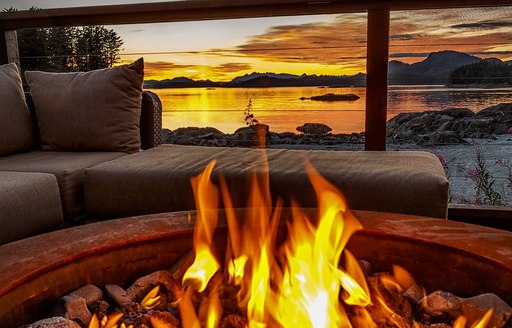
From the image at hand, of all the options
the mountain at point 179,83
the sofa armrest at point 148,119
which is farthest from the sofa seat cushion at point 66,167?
the mountain at point 179,83

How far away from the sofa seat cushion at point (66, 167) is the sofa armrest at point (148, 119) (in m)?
0.35

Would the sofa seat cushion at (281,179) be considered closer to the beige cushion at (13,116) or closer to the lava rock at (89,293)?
the beige cushion at (13,116)

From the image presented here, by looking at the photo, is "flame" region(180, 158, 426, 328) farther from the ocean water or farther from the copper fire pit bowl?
the ocean water

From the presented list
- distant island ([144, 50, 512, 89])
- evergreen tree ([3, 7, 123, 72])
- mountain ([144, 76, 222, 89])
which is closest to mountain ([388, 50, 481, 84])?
distant island ([144, 50, 512, 89])

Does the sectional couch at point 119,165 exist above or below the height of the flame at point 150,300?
above

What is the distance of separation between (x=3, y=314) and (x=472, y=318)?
0.86 meters

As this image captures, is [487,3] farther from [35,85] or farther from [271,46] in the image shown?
[35,85]

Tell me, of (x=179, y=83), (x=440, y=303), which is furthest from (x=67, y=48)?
(x=440, y=303)

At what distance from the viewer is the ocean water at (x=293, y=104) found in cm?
293

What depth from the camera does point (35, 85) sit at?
9.25 feet

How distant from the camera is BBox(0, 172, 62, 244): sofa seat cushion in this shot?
1.83 meters

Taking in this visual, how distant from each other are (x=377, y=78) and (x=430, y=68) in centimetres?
42

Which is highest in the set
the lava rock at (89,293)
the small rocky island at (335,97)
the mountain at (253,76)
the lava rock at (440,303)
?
the mountain at (253,76)

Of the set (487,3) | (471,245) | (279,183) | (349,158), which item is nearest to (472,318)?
(471,245)
